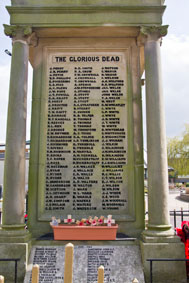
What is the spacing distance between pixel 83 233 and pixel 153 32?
5380 mm

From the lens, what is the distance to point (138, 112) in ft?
24.3

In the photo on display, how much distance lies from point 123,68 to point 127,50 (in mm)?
558

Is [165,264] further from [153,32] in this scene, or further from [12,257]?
[153,32]

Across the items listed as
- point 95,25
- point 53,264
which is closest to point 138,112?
point 95,25

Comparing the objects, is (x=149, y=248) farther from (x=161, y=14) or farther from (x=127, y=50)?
(x=161, y=14)

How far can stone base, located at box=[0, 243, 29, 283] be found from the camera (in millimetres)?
5867

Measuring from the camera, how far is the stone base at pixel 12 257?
5.87 m

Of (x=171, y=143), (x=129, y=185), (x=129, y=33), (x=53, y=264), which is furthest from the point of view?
(x=171, y=143)

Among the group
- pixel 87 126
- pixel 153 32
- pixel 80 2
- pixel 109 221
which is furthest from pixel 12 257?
pixel 80 2

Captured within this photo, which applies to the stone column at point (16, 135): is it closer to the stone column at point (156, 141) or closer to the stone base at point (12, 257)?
the stone base at point (12, 257)

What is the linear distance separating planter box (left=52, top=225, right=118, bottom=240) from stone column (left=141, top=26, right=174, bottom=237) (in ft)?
2.83

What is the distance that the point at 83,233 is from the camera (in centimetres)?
622

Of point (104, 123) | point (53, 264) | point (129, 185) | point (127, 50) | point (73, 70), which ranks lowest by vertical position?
point (53, 264)

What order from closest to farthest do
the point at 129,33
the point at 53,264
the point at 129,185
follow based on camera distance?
the point at 53,264
the point at 129,185
the point at 129,33
